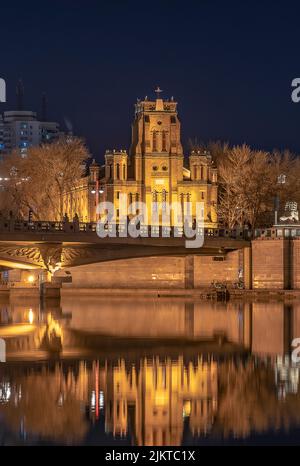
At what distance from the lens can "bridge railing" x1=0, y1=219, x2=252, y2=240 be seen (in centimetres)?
7856

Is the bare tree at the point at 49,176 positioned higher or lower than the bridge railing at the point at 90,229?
higher

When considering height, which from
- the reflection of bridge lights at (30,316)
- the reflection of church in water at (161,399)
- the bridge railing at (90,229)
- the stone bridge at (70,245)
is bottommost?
the reflection of bridge lights at (30,316)

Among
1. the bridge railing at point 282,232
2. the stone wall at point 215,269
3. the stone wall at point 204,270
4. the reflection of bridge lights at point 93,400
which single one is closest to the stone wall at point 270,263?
the stone wall at point 204,270

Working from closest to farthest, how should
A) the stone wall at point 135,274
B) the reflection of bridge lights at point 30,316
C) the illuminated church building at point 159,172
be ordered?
the reflection of bridge lights at point 30,316 < the stone wall at point 135,274 < the illuminated church building at point 159,172

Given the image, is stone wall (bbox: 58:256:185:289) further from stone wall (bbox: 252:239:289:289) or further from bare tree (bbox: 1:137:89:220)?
stone wall (bbox: 252:239:289:289)

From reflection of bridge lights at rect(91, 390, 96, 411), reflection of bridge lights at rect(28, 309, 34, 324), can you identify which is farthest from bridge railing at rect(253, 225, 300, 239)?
reflection of bridge lights at rect(91, 390, 96, 411)

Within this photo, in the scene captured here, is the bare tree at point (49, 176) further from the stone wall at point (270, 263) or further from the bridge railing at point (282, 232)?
the bridge railing at point (282, 232)

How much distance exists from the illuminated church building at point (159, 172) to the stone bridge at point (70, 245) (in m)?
31.5

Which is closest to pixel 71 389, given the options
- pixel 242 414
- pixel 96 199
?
pixel 242 414

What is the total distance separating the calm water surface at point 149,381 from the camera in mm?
27828

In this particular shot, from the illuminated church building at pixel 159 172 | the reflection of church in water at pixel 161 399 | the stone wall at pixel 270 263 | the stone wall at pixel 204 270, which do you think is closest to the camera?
the reflection of church in water at pixel 161 399

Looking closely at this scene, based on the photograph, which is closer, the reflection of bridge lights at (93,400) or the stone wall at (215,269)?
the reflection of bridge lights at (93,400)

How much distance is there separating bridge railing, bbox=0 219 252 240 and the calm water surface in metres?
14.8
